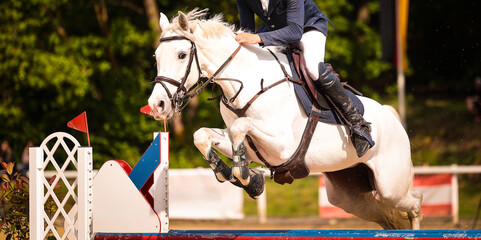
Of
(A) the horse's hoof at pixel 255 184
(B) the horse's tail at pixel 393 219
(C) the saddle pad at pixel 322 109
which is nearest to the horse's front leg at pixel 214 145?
(A) the horse's hoof at pixel 255 184

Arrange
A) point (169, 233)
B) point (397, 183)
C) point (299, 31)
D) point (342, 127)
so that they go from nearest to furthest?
point (169, 233) < point (299, 31) < point (342, 127) < point (397, 183)

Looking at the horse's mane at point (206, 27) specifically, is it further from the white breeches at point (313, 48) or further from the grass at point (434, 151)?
the grass at point (434, 151)

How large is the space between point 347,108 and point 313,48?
18.4 inches

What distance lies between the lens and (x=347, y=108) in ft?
13.3

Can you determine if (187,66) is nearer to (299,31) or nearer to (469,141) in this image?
(299,31)

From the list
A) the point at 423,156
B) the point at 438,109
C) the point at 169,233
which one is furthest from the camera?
the point at 438,109

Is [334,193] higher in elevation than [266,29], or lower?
lower

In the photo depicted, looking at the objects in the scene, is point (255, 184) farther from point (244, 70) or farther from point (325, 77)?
point (325, 77)

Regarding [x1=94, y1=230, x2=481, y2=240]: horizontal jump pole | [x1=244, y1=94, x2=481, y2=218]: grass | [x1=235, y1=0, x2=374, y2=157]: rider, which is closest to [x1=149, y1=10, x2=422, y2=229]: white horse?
[x1=235, y1=0, x2=374, y2=157]: rider

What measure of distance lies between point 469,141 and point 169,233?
39.1 ft

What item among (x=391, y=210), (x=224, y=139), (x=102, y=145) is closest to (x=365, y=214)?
(x=391, y=210)

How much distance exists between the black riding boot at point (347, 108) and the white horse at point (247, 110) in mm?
80

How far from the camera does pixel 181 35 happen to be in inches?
143

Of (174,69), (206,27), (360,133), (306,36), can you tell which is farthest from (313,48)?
(174,69)
